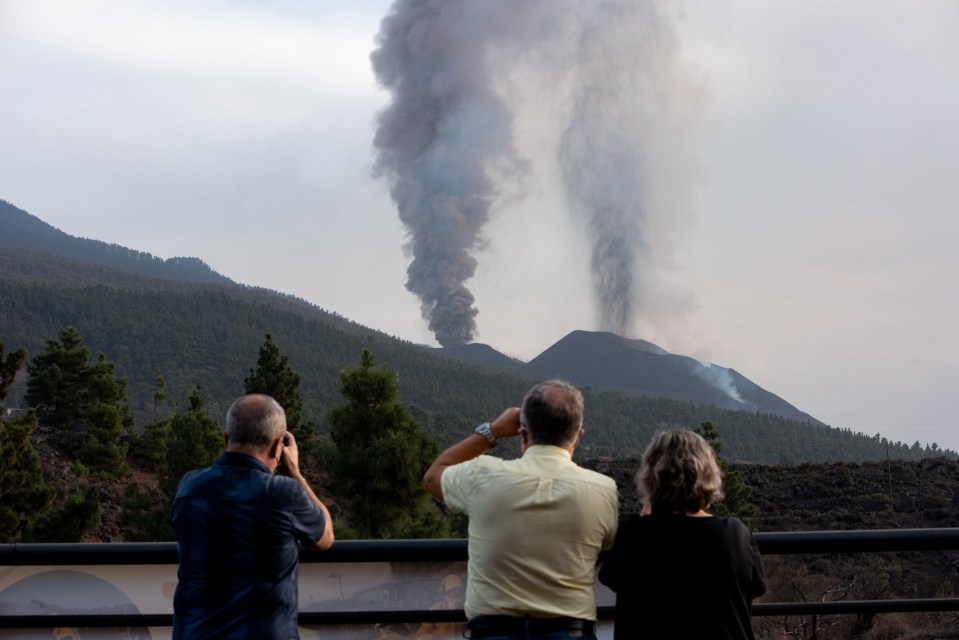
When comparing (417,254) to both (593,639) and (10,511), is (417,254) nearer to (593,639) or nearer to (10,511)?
(10,511)

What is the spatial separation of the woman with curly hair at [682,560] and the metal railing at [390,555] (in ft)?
2.14

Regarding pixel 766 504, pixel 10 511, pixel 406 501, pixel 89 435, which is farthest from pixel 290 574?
pixel 766 504

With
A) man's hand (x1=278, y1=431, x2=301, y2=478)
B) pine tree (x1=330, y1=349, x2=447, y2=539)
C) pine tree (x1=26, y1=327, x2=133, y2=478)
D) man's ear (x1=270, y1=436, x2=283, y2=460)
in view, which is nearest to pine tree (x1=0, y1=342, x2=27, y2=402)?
pine tree (x1=330, y1=349, x2=447, y2=539)

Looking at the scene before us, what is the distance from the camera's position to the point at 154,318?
5428 inches

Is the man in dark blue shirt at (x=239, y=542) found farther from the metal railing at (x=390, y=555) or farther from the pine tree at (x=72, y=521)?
the pine tree at (x=72, y=521)

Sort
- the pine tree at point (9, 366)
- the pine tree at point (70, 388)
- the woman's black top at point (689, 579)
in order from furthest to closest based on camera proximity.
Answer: the pine tree at point (70, 388), the pine tree at point (9, 366), the woman's black top at point (689, 579)

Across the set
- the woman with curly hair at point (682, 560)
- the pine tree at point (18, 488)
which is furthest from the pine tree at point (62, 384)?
the woman with curly hair at point (682, 560)

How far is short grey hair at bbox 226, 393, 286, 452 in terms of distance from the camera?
3.44 m

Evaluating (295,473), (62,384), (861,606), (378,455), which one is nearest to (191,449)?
(378,455)

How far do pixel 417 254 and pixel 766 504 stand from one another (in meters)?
93.9

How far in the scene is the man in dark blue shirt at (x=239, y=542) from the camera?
3357 mm

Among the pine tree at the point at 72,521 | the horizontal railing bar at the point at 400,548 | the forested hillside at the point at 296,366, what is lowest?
the pine tree at the point at 72,521

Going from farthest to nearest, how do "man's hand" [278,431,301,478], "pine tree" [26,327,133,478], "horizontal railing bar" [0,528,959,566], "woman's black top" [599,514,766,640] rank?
"pine tree" [26,327,133,478] → "horizontal railing bar" [0,528,959,566] → "man's hand" [278,431,301,478] → "woman's black top" [599,514,766,640]

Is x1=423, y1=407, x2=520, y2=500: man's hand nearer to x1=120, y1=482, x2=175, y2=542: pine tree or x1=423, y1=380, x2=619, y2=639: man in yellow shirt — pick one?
x1=423, y1=380, x2=619, y2=639: man in yellow shirt
